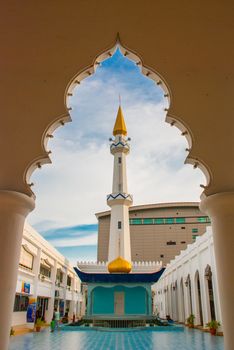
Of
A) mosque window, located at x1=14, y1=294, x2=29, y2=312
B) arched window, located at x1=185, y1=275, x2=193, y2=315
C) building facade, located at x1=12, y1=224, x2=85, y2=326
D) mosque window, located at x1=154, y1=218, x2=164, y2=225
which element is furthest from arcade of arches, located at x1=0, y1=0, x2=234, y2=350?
mosque window, located at x1=154, y1=218, x2=164, y2=225

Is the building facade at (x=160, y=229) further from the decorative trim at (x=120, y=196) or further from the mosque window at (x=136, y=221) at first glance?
the decorative trim at (x=120, y=196)

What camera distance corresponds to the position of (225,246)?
12.1 feet

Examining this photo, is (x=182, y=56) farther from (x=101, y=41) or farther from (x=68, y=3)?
(x=68, y=3)

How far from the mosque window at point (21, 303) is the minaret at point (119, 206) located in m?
6.30

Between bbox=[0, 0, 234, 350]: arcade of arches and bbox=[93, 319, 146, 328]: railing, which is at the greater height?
bbox=[0, 0, 234, 350]: arcade of arches

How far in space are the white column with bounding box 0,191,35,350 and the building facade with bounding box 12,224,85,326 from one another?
14.6 meters

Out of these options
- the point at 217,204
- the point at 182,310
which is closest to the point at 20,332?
the point at 182,310

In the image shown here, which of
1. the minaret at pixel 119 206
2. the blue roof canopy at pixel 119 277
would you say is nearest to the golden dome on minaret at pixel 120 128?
the minaret at pixel 119 206

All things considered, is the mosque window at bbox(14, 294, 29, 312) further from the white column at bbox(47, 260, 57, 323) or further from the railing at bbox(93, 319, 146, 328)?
the white column at bbox(47, 260, 57, 323)

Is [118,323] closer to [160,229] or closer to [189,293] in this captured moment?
[189,293]

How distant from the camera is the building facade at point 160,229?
48906 millimetres

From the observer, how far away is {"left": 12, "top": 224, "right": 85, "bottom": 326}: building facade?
18359mm

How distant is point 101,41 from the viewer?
4.00m

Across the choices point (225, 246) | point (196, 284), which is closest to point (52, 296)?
point (196, 284)
